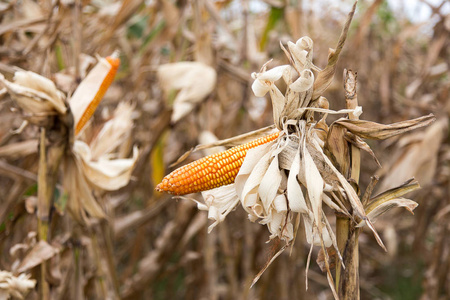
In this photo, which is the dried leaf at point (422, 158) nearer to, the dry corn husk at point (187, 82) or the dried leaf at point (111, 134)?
the dry corn husk at point (187, 82)

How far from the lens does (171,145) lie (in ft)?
11.6

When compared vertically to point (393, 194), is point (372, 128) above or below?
above

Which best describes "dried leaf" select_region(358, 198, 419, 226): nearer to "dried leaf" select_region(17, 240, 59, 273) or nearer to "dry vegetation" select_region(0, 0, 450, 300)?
"dry vegetation" select_region(0, 0, 450, 300)

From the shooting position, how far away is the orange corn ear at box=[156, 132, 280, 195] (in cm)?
86

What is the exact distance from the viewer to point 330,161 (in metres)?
0.86

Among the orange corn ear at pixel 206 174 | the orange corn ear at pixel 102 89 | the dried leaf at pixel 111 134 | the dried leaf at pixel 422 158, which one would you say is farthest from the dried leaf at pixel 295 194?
the dried leaf at pixel 422 158

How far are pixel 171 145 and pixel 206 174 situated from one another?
270cm

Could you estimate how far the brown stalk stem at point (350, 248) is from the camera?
85 centimetres

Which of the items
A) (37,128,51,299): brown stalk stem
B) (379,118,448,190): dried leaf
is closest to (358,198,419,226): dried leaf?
(37,128,51,299): brown stalk stem

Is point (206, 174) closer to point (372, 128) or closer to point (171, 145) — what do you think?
point (372, 128)

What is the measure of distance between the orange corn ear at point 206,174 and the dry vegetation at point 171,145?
0.17 meters

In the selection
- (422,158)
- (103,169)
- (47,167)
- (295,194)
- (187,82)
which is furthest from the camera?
(422,158)

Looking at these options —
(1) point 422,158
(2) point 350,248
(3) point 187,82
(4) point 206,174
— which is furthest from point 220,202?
(1) point 422,158

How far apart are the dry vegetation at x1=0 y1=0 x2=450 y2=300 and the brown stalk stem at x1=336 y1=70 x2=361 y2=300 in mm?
148
